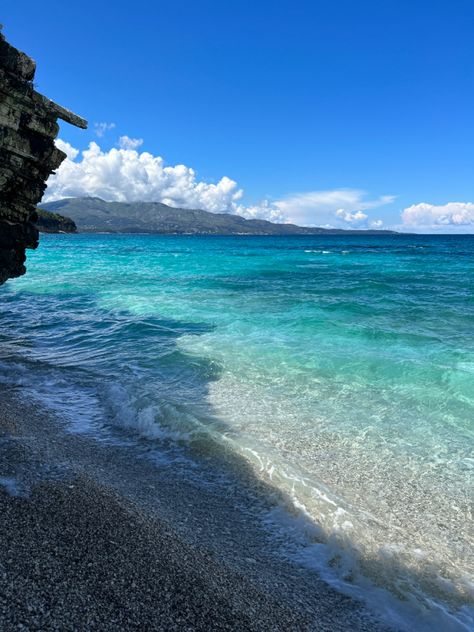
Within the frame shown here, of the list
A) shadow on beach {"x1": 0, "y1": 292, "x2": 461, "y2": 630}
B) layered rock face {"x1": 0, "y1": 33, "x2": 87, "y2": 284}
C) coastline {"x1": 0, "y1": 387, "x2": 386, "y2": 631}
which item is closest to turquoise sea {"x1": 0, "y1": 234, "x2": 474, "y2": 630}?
shadow on beach {"x1": 0, "y1": 292, "x2": 461, "y2": 630}

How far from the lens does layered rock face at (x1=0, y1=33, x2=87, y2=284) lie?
31.8 ft

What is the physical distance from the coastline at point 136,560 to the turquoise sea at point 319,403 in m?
0.69

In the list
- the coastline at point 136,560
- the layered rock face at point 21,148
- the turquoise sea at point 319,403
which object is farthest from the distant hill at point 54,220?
the coastline at point 136,560

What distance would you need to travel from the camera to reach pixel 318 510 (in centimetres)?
636

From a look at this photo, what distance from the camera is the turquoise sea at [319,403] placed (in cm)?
568

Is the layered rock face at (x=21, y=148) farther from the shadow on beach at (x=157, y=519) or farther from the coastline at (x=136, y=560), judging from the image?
the coastline at (x=136, y=560)

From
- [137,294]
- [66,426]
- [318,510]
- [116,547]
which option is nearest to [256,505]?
[318,510]

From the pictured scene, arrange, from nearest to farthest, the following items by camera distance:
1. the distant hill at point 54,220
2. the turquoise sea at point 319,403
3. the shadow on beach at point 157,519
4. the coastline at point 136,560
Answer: the coastline at point 136,560 → the shadow on beach at point 157,519 → the turquoise sea at point 319,403 → the distant hill at point 54,220

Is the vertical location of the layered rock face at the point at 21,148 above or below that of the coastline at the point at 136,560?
above

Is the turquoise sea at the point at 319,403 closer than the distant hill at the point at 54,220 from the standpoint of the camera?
Yes

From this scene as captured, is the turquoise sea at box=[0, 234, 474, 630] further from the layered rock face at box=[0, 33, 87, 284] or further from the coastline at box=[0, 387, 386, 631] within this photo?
the layered rock face at box=[0, 33, 87, 284]

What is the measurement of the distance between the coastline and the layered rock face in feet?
24.0

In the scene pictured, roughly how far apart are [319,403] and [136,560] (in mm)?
6841

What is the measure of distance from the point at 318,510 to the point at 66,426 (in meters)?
5.42
